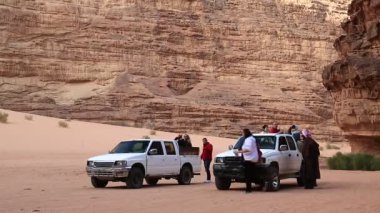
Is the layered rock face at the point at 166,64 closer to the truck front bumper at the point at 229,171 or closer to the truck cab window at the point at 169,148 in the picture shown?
the truck cab window at the point at 169,148

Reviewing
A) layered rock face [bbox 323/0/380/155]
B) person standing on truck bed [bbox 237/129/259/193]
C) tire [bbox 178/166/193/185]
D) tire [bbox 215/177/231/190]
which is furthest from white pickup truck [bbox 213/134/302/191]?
layered rock face [bbox 323/0/380/155]

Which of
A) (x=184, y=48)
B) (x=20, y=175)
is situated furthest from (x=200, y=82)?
(x=20, y=175)

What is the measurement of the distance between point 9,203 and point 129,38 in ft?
175

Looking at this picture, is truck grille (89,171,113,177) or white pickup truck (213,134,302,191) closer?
white pickup truck (213,134,302,191)

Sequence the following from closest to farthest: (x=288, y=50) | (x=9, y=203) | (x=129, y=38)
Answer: (x=9, y=203), (x=129, y=38), (x=288, y=50)

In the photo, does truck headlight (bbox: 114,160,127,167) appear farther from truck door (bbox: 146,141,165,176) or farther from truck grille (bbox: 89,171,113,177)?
truck door (bbox: 146,141,165,176)

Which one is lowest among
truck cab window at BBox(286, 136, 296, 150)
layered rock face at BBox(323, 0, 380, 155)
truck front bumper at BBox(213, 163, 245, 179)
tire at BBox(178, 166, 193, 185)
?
tire at BBox(178, 166, 193, 185)

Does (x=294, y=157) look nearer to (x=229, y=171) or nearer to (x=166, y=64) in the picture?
(x=229, y=171)

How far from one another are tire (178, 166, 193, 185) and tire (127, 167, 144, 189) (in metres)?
1.77

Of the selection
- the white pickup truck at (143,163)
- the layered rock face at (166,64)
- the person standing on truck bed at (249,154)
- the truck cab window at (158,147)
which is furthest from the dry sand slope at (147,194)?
the layered rock face at (166,64)

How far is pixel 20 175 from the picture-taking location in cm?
1945

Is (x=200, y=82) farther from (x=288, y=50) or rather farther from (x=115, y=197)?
(x=115, y=197)

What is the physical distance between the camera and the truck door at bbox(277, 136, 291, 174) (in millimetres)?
16453

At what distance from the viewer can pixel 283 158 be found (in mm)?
16547
